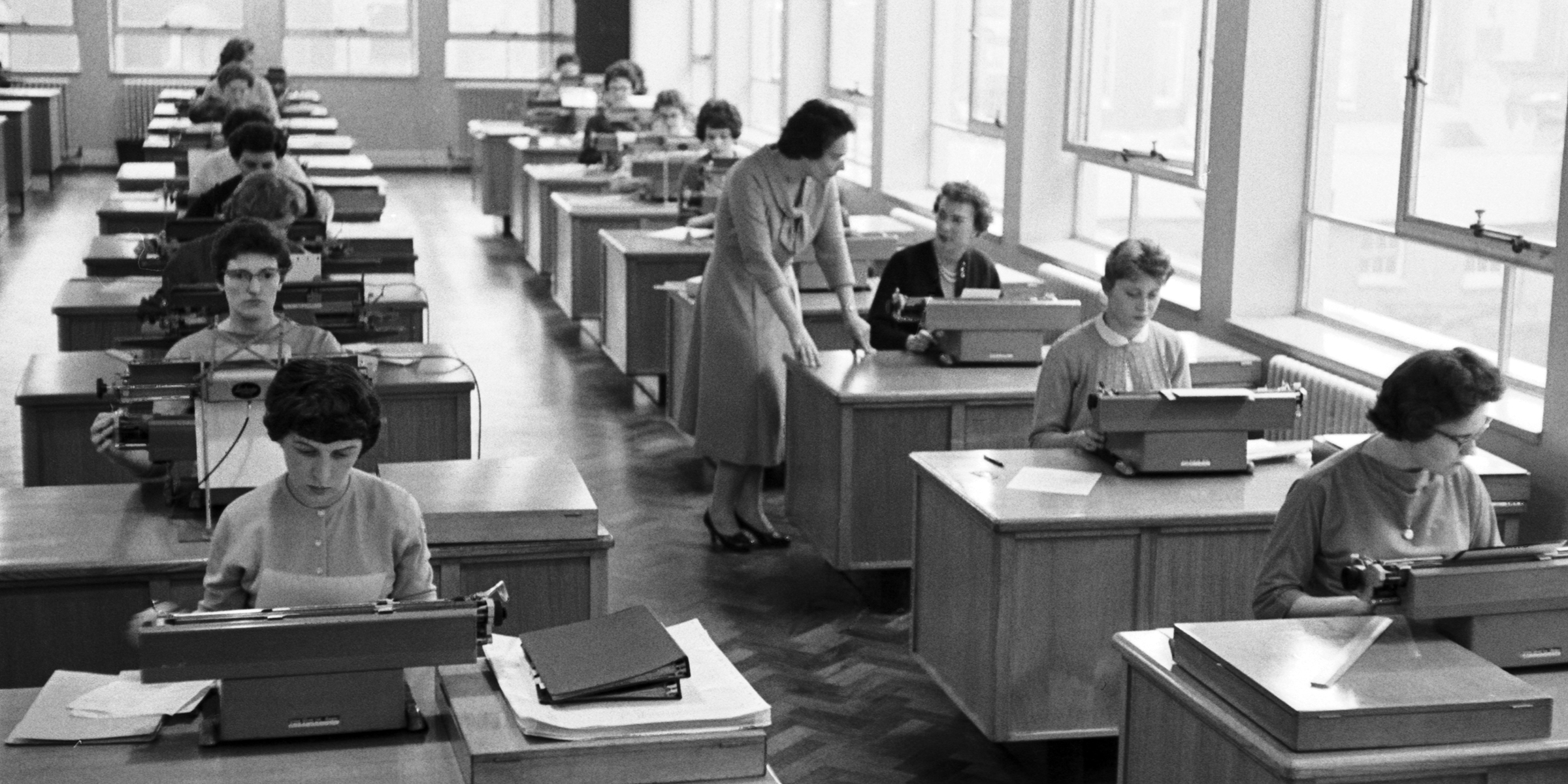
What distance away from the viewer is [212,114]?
1101 centimetres

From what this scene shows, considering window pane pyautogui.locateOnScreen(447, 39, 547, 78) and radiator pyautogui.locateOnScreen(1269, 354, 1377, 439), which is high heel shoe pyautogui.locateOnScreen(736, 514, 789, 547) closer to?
radiator pyautogui.locateOnScreen(1269, 354, 1377, 439)

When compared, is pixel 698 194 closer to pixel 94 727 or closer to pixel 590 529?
pixel 590 529

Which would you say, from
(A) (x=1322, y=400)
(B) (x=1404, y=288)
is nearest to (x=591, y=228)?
(B) (x=1404, y=288)

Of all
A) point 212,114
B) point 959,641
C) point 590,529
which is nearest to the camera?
point 590,529

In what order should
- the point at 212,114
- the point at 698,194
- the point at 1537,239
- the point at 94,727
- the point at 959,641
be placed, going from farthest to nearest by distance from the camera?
the point at 212,114 < the point at 698,194 < the point at 1537,239 < the point at 959,641 < the point at 94,727

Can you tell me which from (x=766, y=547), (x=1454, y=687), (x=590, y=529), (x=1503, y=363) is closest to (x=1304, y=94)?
(x=1503, y=363)

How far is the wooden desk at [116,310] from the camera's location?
6.31m

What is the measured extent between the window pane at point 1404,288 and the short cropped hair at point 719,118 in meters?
4.22

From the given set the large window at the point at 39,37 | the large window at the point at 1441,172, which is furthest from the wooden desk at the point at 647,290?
the large window at the point at 39,37

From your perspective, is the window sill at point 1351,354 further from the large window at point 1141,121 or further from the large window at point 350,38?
the large window at point 350,38

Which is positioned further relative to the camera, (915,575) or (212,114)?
(212,114)

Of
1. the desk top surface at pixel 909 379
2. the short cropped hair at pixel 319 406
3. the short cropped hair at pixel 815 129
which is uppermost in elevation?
the short cropped hair at pixel 815 129

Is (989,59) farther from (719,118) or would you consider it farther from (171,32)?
(171,32)

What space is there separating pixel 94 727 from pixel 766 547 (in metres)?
3.69
